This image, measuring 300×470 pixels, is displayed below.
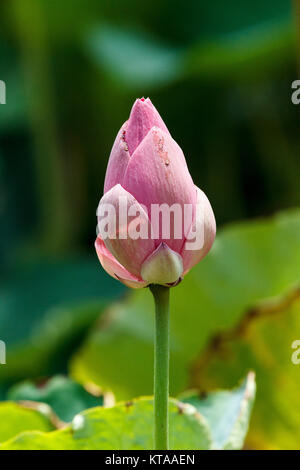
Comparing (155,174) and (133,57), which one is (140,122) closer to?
(155,174)

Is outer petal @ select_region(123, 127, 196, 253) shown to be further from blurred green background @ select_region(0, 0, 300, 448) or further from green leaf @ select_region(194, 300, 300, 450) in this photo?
blurred green background @ select_region(0, 0, 300, 448)

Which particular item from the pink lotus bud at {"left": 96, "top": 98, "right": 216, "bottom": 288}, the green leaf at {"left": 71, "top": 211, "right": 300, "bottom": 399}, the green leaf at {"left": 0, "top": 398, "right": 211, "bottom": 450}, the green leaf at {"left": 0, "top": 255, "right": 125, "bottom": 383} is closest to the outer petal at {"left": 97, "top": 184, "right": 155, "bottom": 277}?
Result: the pink lotus bud at {"left": 96, "top": 98, "right": 216, "bottom": 288}

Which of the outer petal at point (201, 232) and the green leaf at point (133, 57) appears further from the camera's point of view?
the green leaf at point (133, 57)

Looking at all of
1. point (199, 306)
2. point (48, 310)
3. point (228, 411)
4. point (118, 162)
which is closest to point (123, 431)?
point (228, 411)

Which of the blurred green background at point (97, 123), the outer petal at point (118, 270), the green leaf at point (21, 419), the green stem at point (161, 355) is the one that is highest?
the blurred green background at point (97, 123)

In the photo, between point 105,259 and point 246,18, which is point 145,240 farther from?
point 246,18

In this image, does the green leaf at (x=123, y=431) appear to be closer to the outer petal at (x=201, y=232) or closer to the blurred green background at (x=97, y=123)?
the outer petal at (x=201, y=232)

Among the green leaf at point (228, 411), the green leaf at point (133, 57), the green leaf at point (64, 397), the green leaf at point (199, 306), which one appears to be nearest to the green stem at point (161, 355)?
the green leaf at point (228, 411)

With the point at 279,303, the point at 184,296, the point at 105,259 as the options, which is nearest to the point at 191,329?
the point at 184,296
